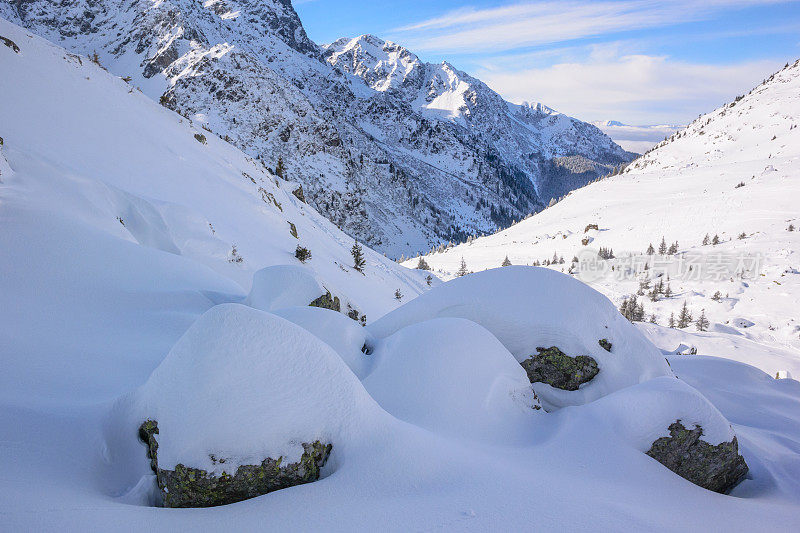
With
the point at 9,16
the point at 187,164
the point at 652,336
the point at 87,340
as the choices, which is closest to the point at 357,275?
the point at 187,164

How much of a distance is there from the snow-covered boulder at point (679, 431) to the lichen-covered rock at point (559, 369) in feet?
3.21

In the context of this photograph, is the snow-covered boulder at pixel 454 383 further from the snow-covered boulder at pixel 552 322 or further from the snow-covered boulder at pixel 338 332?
the snow-covered boulder at pixel 552 322

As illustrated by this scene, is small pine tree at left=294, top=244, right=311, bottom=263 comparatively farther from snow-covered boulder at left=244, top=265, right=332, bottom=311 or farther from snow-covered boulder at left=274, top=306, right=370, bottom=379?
snow-covered boulder at left=274, top=306, right=370, bottom=379

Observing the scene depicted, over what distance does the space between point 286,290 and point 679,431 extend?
6532 millimetres

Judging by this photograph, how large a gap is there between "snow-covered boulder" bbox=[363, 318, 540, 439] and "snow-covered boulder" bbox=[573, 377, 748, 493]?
3.28ft

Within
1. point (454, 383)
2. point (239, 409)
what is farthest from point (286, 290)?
point (239, 409)

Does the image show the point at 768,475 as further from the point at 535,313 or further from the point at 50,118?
the point at 50,118

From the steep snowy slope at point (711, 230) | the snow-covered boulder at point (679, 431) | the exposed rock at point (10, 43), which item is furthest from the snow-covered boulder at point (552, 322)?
the steep snowy slope at point (711, 230)

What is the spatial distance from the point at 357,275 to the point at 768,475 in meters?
15.8

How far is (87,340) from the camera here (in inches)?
184

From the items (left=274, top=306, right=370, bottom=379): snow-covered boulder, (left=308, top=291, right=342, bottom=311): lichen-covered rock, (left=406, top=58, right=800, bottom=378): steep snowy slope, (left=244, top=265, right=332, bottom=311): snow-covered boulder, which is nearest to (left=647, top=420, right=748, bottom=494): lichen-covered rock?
(left=274, top=306, right=370, bottom=379): snow-covered boulder

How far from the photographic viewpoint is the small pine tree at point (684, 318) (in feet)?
110

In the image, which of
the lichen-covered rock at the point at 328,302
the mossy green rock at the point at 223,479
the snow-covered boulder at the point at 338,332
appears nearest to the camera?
the mossy green rock at the point at 223,479

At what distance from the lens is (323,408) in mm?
3398
